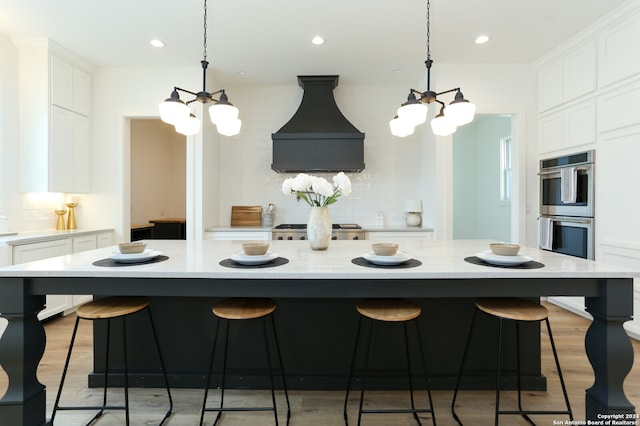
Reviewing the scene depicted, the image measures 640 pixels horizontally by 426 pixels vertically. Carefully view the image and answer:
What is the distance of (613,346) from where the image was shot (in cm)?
150

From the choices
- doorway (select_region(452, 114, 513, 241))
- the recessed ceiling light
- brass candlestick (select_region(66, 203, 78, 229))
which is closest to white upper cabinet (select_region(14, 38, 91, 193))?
brass candlestick (select_region(66, 203, 78, 229))

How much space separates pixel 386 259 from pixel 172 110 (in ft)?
5.09

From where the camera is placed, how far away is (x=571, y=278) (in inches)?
59.0

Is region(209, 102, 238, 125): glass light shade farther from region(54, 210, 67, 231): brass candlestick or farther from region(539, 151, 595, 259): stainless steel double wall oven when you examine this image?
region(539, 151, 595, 259): stainless steel double wall oven

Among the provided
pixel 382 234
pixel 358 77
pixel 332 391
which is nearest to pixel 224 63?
pixel 358 77

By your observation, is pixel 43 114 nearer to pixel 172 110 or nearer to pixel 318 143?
pixel 172 110

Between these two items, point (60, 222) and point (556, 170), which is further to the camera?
point (60, 222)

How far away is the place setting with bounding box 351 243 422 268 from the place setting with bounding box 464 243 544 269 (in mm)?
337

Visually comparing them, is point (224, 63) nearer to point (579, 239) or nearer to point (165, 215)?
point (165, 215)

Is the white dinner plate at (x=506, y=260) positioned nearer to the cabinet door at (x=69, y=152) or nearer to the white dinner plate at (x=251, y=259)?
the white dinner plate at (x=251, y=259)

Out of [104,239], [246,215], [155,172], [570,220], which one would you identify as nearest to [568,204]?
[570,220]

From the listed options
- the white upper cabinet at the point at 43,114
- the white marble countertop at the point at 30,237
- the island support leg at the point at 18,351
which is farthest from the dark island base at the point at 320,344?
the white upper cabinet at the point at 43,114

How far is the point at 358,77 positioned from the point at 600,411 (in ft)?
13.6

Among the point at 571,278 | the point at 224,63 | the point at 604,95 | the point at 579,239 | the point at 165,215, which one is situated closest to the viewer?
the point at 571,278
